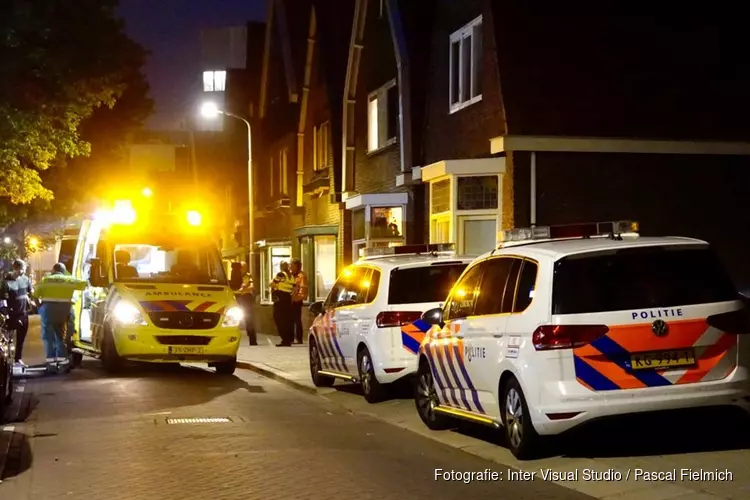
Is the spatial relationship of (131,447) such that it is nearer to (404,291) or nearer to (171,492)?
(171,492)

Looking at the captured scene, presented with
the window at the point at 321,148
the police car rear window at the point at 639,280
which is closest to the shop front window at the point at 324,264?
the window at the point at 321,148

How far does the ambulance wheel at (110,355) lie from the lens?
17.8m

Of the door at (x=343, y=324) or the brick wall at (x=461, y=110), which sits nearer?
the door at (x=343, y=324)

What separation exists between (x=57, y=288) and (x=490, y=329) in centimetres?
1031

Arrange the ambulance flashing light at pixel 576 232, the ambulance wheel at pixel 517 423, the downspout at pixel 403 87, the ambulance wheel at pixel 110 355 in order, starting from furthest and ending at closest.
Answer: the downspout at pixel 403 87 < the ambulance wheel at pixel 110 355 < the ambulance flashing light at pixel 576 232 < the ambulance wheel at pixel 517 423

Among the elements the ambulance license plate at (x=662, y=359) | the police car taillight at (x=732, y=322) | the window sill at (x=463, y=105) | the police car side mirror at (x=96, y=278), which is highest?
the window sill at (x=463, y=105)

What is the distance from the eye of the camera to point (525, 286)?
9.45 m

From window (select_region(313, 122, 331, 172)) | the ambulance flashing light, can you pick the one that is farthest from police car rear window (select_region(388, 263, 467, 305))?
window (select_region(313, 122, 331, 172))

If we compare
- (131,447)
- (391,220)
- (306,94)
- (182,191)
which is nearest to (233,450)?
(131,447)

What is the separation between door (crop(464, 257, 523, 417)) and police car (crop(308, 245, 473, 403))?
3.00 metres

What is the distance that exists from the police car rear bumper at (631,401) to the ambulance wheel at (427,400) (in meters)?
2.60

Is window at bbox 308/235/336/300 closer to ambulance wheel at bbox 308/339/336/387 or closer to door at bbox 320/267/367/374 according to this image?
ambulance wheel at bbox 308/339/336/387

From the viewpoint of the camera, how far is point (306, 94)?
100 feet

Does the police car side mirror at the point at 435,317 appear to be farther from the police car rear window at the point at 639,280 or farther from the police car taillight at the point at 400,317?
the police car rear window at the point at 639,280
